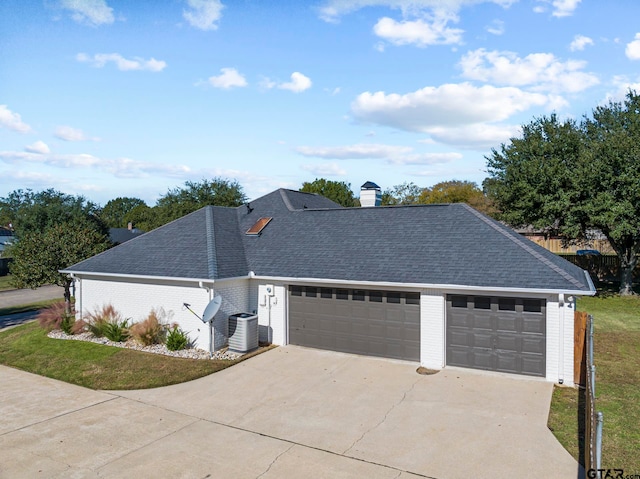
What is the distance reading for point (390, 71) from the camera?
682 inches

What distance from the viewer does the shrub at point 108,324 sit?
15.0 meters

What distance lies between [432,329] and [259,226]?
824cm

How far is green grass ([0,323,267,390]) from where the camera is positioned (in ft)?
38.5

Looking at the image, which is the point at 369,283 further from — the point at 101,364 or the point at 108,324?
the point at 108,324

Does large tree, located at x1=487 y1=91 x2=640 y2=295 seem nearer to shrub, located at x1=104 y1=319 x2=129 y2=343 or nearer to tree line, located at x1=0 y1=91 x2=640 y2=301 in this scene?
tree line, located at x1=0 y1=91 x2=640 y2=301

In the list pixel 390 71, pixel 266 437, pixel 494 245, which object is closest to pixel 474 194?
pixel 390 71

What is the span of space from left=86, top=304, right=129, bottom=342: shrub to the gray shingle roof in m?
1.56

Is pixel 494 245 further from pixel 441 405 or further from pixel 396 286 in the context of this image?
pixel 441 405

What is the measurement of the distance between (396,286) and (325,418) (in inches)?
184

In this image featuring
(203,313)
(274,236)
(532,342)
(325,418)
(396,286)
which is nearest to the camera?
(325,418)

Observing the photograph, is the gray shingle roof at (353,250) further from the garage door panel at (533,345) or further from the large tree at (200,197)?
the large tree at (200,197)

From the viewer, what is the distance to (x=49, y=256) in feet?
59.3

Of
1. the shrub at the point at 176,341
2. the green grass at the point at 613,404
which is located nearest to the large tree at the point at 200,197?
the shrub at the point at 176,341

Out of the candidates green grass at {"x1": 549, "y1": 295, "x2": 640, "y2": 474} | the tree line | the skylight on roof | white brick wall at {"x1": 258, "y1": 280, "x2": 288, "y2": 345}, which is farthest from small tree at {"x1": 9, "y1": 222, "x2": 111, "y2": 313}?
green grass at {"x1": 549, "y1": 295, "x2": 640, "y2": 474}
